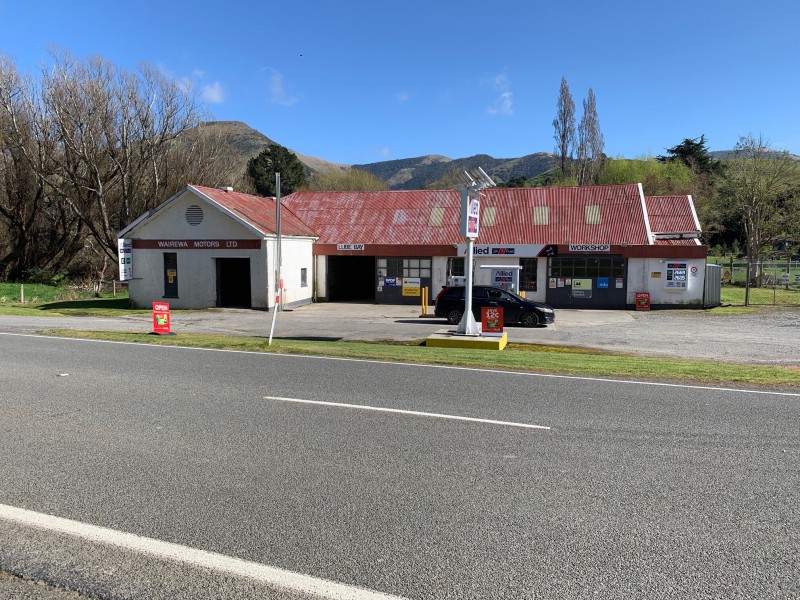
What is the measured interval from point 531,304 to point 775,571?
18063 mm

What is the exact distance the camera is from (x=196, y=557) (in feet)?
12.3

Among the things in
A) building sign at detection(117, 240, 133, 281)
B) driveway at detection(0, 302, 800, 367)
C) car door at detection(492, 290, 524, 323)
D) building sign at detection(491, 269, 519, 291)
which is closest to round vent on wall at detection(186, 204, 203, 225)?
building sign at detection(117, 240, 133, 281)

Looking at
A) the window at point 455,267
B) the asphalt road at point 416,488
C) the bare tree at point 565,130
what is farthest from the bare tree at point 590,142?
the asphalt road at point 416,488

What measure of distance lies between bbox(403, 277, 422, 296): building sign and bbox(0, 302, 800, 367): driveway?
218cm

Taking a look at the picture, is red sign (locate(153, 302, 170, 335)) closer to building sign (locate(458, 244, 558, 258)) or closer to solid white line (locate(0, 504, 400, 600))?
solid white line (locate(0, 504, 400, 600))

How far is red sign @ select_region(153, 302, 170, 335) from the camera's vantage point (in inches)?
687

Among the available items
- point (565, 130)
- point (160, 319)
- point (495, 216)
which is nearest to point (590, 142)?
point (565, 130)

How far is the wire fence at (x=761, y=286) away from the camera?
28703 mm

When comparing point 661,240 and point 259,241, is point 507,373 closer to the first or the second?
point 259,241

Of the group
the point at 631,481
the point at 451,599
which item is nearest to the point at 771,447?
the point at 631,481

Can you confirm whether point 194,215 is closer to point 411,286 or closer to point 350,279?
point 350,279

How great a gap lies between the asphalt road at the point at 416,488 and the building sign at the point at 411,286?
71.2ft

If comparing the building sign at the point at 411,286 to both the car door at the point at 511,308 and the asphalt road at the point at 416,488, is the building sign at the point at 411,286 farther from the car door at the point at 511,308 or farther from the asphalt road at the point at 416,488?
the asphalt road at the point at 416,488

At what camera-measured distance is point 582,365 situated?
11414 millimetres
